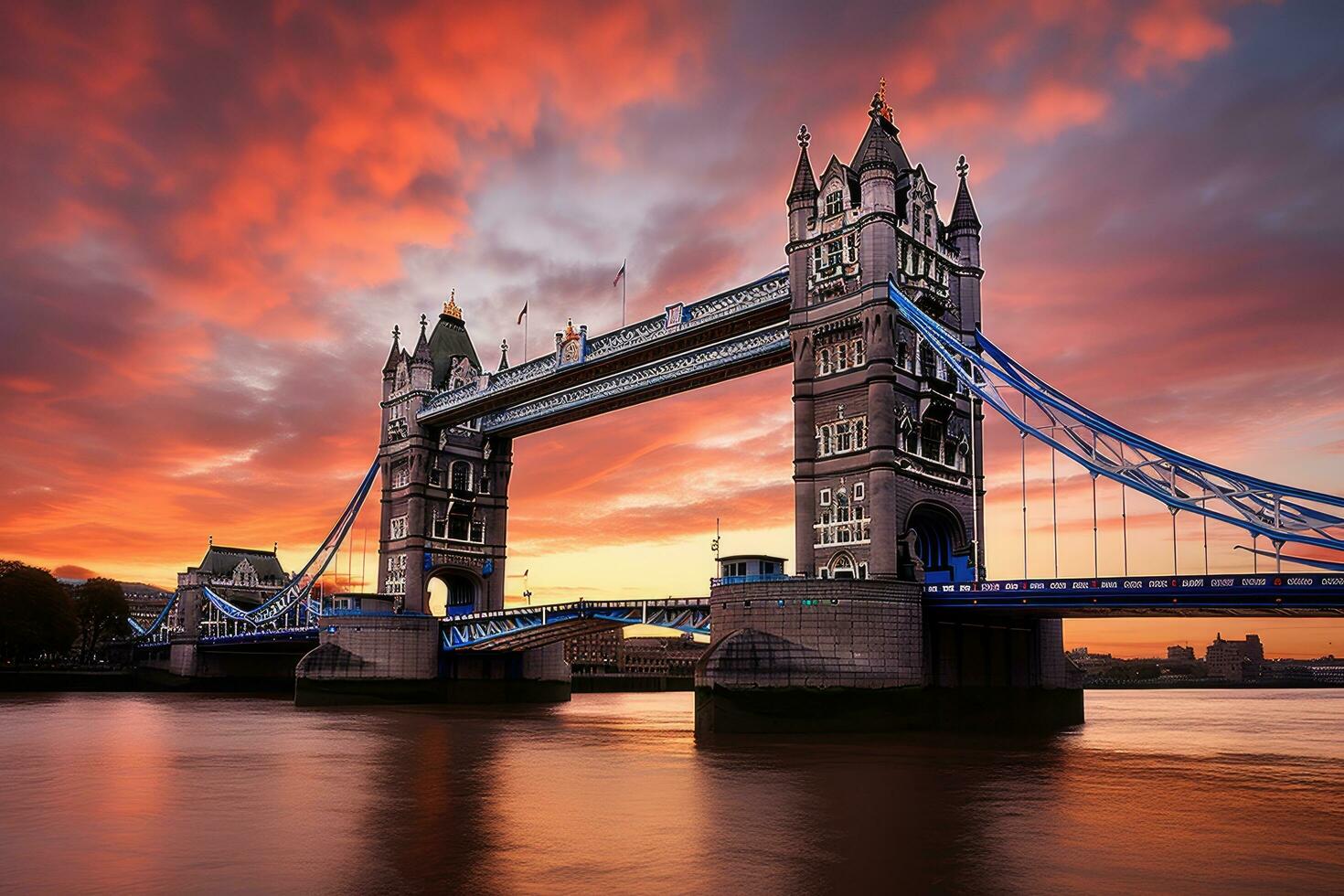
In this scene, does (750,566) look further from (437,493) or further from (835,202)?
(437,493)

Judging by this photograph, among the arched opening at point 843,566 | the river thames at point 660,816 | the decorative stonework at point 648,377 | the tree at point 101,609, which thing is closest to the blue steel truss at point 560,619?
the arched opening at point 843,566

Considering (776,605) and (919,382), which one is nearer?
(776,605)

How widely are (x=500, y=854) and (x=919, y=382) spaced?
133ft

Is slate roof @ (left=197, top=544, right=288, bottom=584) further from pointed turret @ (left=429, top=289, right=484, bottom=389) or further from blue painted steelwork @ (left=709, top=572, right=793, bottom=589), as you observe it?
blue painted steelwork @ (left=709, top=572, right=793, bottom=589)

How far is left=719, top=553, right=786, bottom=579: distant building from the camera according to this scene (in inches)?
2128

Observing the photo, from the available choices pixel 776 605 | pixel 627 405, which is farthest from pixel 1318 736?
pixel 627 405

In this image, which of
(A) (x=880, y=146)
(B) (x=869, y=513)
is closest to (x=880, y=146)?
(A) (x=880, y=146)

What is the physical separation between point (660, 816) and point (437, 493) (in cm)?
6748

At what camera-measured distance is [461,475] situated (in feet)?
304

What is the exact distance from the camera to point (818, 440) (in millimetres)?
56906

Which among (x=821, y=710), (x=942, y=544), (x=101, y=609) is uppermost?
(x=942, y=544)

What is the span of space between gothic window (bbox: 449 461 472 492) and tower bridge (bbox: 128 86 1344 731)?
9535 mm

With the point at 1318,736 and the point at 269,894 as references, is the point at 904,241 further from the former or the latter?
the point at 269,894

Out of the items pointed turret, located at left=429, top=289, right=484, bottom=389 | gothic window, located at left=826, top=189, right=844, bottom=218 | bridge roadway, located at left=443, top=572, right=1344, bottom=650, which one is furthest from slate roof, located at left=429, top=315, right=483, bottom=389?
gothic window, located at left=826, top=189, right=844, bottom=218
